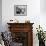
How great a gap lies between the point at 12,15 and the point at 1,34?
128cm

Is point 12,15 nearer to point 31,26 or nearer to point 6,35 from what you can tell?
point 31,26

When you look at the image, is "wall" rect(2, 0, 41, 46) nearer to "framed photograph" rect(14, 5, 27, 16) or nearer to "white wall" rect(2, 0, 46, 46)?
"white wall" rect(2, 0, 46, 46)

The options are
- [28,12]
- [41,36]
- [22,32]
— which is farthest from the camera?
[28,12]

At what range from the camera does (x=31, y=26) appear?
17.7ft

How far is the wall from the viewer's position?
555 cm

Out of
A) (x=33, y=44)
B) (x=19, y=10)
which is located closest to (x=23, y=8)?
(x=19, y=10)

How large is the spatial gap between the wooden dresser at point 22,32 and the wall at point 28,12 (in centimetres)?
22

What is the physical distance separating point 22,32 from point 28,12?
0.83 m

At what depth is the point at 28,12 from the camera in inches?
219

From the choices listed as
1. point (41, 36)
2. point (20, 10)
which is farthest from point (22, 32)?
point (20, 10)

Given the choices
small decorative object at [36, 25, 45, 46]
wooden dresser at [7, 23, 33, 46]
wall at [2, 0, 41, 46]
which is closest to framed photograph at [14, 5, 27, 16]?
wall at [2, 0, 41, 46]

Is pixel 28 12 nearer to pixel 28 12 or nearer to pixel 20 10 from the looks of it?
pixel 28 12

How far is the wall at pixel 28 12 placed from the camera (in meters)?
5.55

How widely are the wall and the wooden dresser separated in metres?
0.22
